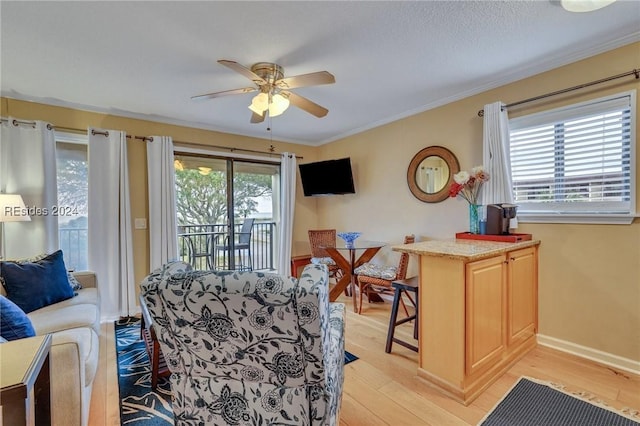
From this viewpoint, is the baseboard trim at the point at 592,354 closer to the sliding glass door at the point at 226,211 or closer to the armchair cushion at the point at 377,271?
the armchair cushion at the point at 377,271

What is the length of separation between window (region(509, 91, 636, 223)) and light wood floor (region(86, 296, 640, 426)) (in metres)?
1.13

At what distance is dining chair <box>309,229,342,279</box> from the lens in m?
3.96

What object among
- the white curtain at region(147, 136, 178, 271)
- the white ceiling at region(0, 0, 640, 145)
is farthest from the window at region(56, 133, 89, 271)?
the white curtain at region(147, 136, 178, 271)

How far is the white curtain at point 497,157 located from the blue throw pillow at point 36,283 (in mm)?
3749

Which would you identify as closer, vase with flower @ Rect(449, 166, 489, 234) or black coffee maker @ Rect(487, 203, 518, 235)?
black coffee maker @ Rect(487, 203, 518, 235)

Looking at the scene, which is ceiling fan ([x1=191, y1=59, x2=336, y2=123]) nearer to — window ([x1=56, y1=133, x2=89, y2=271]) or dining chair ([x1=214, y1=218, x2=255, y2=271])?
window ([x1=56, y1=133, x2=89, y2=271])

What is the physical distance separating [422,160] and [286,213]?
219cm

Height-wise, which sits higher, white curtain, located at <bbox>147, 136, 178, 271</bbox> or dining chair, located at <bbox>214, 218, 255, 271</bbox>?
white curtain, located at <bbox>147, 136, 178, 271</bbox>

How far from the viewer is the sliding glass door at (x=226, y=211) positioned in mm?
3984

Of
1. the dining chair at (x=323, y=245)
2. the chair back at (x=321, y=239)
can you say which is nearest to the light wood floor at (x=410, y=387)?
the dining chair at (x=323, y=245)

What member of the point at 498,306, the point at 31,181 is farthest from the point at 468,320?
the point at 31,181

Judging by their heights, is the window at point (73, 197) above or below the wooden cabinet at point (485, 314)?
above

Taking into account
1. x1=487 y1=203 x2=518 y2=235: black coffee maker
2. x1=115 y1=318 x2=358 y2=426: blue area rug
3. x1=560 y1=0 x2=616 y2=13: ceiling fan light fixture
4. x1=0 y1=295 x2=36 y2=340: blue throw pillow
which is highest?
x1=560 y1=0 x2=616 y2=13: ceiling fan light fixture

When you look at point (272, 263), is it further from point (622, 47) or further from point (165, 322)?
point (622, 47)
